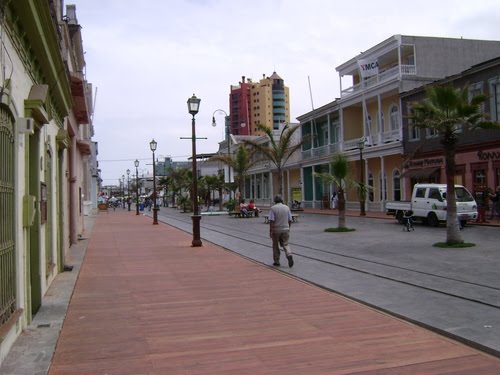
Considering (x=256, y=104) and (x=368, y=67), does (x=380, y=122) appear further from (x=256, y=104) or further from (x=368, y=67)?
(x=256, y=104)

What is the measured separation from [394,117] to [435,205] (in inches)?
617

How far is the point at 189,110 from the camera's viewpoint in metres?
17.5

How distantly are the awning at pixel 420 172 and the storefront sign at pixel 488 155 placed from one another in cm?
392

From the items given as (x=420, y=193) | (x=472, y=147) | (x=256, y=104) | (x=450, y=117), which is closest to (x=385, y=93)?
(x=472, y=147)

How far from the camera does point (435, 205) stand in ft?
78.4

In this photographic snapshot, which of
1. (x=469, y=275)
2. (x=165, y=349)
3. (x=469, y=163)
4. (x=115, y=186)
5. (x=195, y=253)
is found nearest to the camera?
(x=165, y=349)

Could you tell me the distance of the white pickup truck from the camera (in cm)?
2325

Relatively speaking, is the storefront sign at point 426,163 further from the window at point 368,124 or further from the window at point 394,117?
the window at point 368,124

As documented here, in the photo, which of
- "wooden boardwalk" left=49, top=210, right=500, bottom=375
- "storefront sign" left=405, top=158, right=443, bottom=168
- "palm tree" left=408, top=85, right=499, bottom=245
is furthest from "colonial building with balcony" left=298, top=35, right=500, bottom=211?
"wooden boardwalk" left=49, top=210, right=500, bottom=375

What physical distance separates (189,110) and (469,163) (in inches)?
729

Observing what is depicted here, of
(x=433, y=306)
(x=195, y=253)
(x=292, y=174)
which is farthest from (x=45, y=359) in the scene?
(x=292, y=174)

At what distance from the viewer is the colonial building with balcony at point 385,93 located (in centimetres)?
3634

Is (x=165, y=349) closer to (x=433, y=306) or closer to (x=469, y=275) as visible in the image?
(x=433, y=306)

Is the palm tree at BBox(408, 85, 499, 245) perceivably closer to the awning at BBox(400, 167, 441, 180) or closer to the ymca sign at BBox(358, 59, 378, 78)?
the awning at BBox(400, 167, 441, 180)
